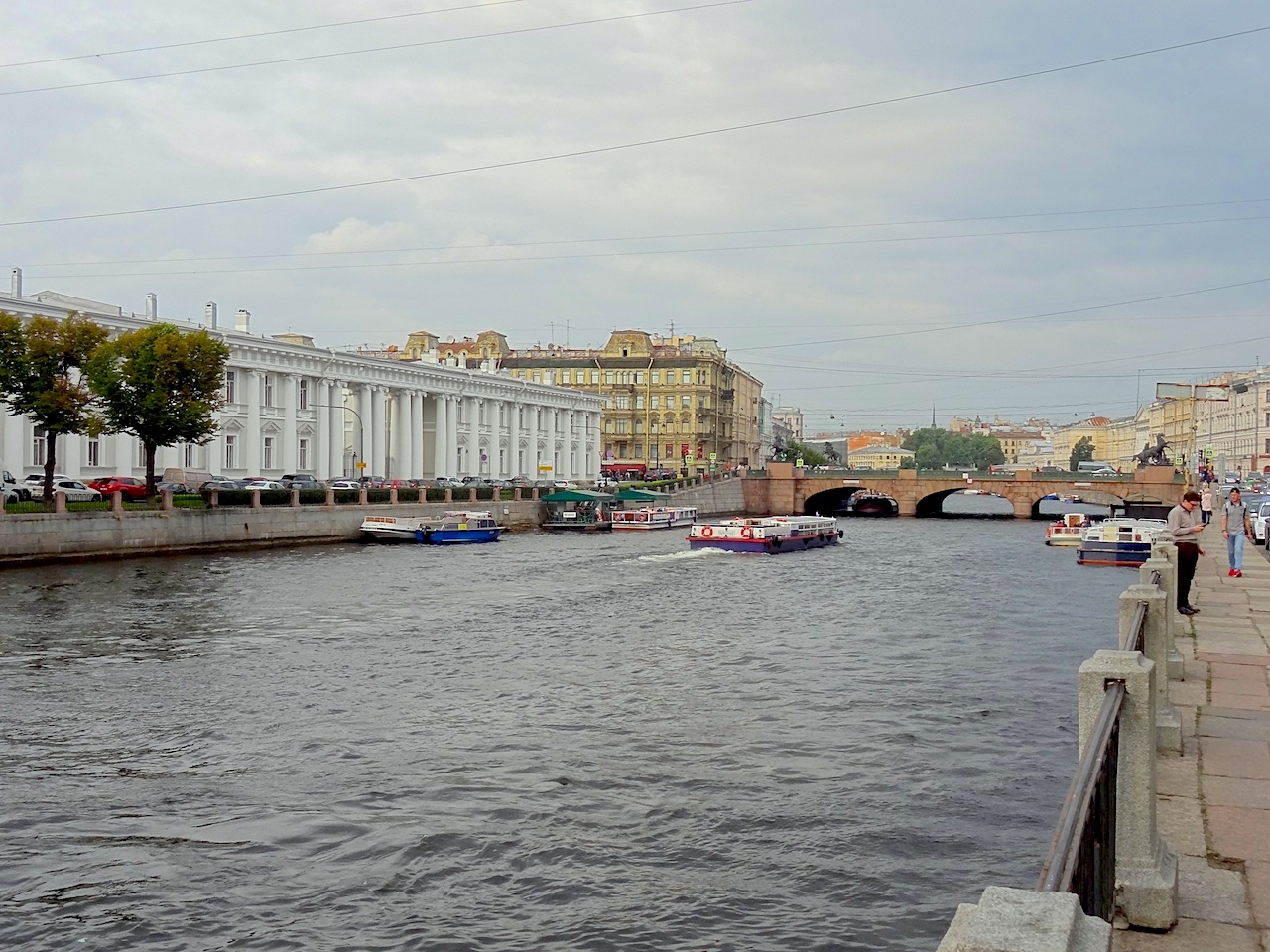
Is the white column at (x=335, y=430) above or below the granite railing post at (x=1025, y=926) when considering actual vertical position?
above

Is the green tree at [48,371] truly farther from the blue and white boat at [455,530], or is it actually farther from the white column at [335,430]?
the white column at [335,430]

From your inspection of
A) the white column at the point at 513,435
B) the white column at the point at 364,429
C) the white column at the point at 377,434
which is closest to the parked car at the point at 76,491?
the white column at the point at 364,429

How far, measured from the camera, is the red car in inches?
1757

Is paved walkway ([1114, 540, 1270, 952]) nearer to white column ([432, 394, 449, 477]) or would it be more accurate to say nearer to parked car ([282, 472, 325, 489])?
parked car ([282, 472, 325, 489])

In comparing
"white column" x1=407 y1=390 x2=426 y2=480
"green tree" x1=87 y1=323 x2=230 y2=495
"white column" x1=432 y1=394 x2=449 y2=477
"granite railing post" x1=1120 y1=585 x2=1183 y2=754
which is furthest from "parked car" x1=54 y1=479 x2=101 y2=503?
"granite railing post" x1=1120 y1=585 x2=1183 y2=754

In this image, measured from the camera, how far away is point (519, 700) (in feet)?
55.2

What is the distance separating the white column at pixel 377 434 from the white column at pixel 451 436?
6.10 metres

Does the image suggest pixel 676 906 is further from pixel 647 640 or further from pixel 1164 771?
pixel 647 640

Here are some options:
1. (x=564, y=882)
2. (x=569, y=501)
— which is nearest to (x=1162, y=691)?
(x=564, y=882)

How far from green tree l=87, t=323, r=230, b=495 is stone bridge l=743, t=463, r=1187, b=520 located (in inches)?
2215

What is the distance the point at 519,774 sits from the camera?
1257 centimetres

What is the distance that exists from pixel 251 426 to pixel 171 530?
789 inches

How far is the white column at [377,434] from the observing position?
242ft

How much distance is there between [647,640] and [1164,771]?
1587 centimetres
